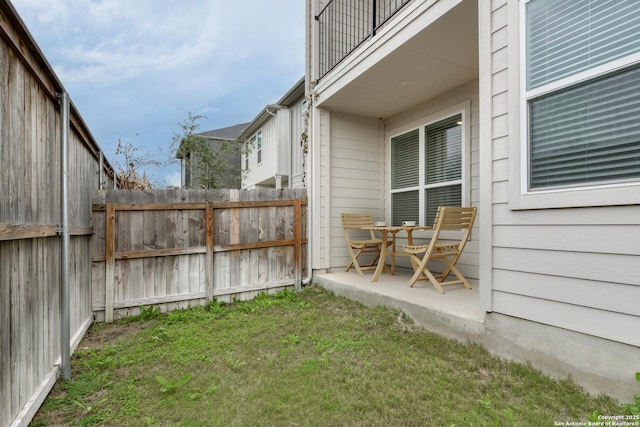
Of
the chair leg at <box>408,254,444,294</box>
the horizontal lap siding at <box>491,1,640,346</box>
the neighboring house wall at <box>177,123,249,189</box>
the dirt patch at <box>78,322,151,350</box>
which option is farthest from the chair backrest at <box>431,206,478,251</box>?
the neighboring house wall at <box>177,123,249,189</box>

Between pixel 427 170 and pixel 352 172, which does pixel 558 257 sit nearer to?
pixel 427 170

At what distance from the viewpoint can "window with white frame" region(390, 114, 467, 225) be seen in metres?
4.22

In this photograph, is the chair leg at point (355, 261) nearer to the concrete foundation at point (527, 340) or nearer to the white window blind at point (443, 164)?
the concrete foundation at point (527, 340)

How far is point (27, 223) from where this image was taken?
1.67 meters

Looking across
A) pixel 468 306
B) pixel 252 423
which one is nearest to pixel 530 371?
pixel 468 306

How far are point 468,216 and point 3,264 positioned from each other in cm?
373

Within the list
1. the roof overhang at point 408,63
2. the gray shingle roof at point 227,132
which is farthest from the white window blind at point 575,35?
the gray shingle roof at point 227,132

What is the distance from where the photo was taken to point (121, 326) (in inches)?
131

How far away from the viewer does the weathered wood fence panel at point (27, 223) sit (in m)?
1.45

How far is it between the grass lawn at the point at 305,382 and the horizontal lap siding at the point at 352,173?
6.58 ft

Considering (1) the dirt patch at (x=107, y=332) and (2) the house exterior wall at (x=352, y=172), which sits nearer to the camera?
(1) the dirt patch at (x=107, y=332)

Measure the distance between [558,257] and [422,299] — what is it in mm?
1340

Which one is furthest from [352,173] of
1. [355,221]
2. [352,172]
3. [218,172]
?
[218,172]

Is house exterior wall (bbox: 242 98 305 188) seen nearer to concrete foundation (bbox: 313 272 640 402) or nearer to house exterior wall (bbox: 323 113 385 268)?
house exterior wall (bbox: 323 113 385 268)
